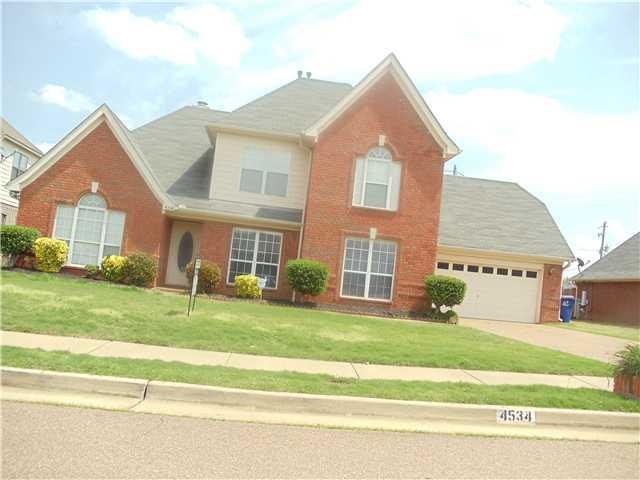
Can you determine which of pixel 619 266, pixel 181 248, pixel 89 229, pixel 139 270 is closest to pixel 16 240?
pixel 89 229

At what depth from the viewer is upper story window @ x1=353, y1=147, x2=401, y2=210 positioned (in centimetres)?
1961

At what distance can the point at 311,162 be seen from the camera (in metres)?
19.6

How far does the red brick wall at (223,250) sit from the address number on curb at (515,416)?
A: 1273 centimetres

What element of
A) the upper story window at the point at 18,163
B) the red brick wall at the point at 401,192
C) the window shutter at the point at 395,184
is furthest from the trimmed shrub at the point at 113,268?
the upper story window at the point at 18,163

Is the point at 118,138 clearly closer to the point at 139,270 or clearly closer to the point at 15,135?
the point at 139,270

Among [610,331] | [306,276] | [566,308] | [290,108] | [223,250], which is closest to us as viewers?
[306,276]

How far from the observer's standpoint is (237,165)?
20531mm

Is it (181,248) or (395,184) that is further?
(181,248)

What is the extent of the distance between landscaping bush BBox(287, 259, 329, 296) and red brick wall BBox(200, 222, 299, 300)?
1.50m

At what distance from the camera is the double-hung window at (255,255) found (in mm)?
20062

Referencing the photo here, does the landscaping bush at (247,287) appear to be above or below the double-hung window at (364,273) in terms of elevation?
below

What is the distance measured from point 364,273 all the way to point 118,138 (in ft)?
30.9

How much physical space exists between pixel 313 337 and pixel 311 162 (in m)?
8.92

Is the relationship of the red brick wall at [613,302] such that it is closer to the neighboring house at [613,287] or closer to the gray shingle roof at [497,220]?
the neighboring house at [613,287]
